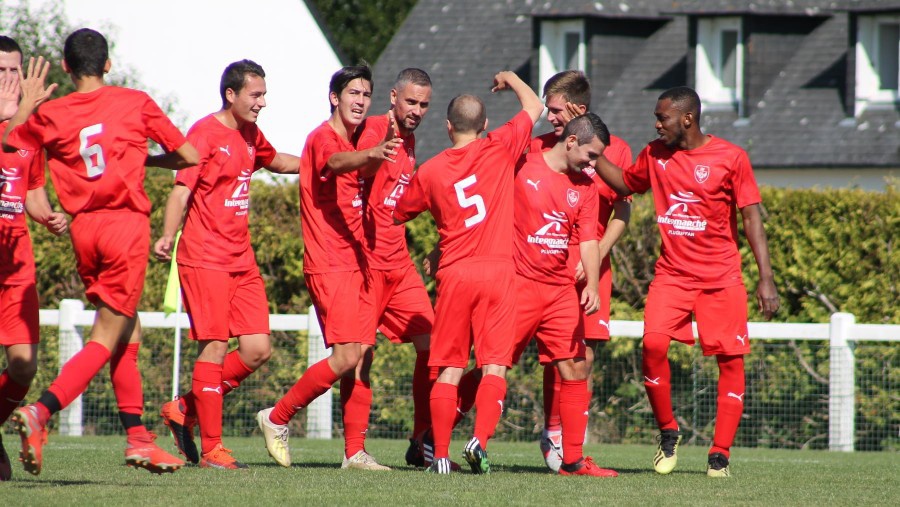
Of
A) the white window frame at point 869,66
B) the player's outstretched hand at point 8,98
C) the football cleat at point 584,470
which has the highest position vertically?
the white window frame at point 869,66

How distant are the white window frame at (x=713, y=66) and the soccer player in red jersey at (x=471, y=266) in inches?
658

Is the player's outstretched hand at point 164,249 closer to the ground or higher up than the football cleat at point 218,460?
higher up

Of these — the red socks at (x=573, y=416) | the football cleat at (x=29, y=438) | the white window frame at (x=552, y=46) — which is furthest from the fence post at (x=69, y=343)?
the white window frame at (x=552, y=46)

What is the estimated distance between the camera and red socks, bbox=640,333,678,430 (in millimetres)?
9047

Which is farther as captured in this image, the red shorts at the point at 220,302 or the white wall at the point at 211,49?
the white wall at the point at 211,49

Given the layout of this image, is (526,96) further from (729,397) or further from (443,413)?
(729,397)

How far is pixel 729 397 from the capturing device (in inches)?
360

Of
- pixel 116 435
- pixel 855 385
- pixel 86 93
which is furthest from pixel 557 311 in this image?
pixel 116 435

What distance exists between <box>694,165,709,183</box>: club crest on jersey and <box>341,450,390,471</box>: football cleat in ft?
9.09

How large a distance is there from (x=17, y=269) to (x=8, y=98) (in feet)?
3.89

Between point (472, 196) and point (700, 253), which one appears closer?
point (472, 196)

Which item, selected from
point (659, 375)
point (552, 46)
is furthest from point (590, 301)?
point (552, 46)

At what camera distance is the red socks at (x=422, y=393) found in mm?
9547

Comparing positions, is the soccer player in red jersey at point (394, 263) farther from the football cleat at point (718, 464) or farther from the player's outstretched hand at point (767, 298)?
the player's outstretched hand at point (767, 298)
